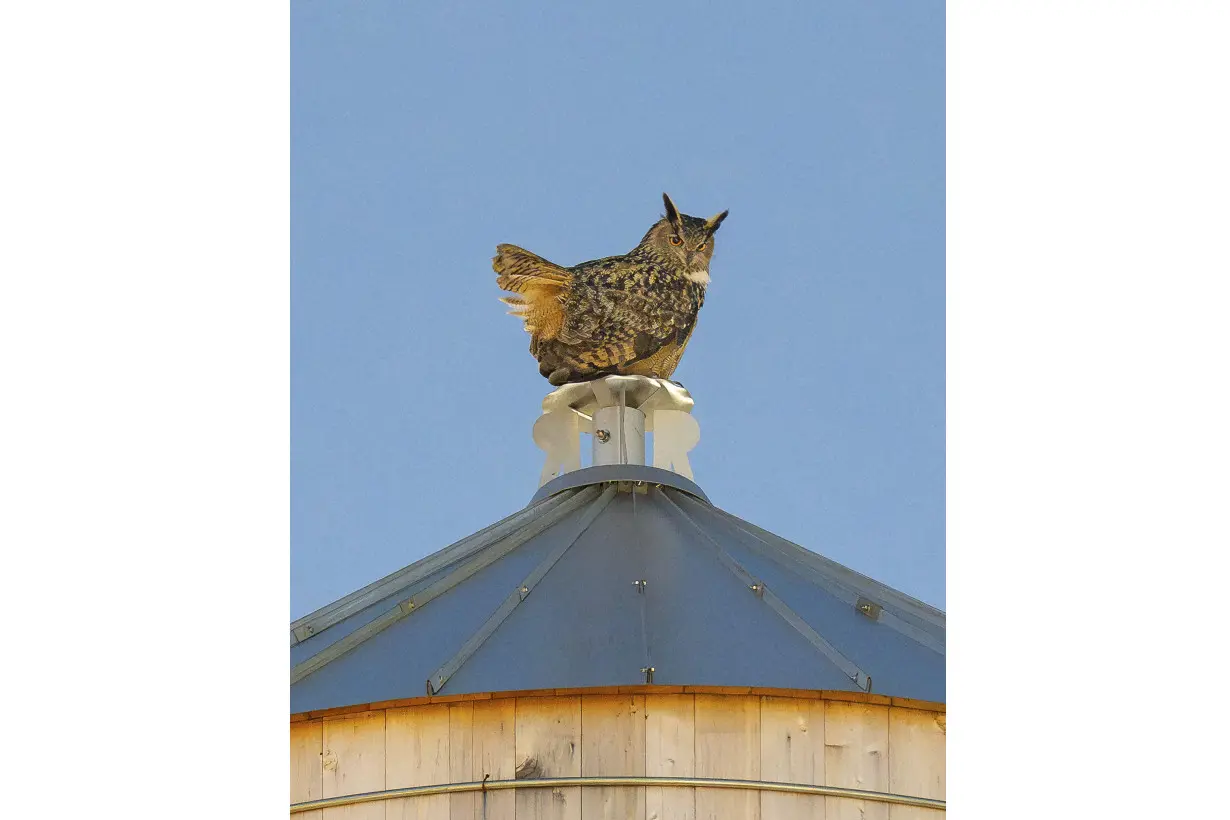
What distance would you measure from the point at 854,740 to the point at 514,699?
198cm

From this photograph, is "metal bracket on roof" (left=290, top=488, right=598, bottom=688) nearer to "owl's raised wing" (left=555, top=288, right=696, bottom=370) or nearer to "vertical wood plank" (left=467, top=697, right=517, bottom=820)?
"vertical wood plank" (left=467, top=697, right=517, bottom=820)

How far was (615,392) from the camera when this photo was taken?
1413 centimetres

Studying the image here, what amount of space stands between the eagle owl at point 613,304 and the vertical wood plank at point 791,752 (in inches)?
186

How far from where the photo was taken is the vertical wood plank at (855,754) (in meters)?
9.77

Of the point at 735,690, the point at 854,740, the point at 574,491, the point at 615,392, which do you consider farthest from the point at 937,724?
the point at 615,392

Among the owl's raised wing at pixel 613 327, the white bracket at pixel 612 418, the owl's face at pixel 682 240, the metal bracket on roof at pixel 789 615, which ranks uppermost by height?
the owl's face at pixel 682 240

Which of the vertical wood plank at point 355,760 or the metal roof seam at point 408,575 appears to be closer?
the vertical wood plank at point 355,760

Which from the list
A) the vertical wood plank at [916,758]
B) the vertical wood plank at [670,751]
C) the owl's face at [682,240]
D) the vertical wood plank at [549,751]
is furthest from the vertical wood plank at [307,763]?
the owl's face at [682,240]

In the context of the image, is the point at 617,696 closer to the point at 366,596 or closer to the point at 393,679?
the point at 393,679

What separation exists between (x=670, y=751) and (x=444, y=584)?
2.52 metres

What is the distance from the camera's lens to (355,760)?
9.96m

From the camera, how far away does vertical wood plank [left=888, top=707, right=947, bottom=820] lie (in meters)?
9.77

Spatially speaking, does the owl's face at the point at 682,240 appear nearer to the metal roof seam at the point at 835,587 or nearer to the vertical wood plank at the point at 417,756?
the metal roof seam at the point at 835,587

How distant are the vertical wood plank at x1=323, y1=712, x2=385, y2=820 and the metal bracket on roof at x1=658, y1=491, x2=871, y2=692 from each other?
8.78ft
